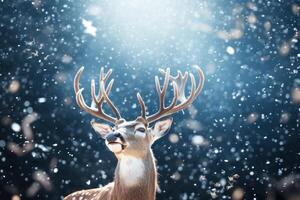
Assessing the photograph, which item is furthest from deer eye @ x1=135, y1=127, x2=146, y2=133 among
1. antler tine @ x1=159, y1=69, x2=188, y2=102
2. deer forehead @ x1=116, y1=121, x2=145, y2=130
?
antler tine @ x1=159, y1=69, x2=188, y2=102

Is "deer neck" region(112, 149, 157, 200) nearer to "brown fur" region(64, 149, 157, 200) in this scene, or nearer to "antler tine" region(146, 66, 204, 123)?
"brown fur" region(64, 149, 157, 200)

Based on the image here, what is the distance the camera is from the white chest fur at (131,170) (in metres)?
4.12

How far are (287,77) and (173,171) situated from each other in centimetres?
249

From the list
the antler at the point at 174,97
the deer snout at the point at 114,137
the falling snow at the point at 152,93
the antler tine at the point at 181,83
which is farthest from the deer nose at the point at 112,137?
the falling snow at the point at 152,93

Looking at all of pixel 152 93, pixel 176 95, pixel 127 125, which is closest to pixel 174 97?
pixel 176 95

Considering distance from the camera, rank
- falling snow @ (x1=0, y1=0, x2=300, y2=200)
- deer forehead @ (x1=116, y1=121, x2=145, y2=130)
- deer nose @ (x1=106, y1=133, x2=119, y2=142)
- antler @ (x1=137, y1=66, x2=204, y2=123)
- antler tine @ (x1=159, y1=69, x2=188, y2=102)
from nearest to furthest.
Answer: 1. deer nose @ (x1=106, y1=133, x2=119, y2=142)
2. deer forehead @ (x1=116, y1=121, x2=145, y2=130)
3. antler @ (x1=137, y1=66, x2=204, y2=123)
4. antler tine @ (x1=159, y1=69, x2=188, y2=102)
5. falling snow @ (x1=0, y1=0, x2=300, y2=200)

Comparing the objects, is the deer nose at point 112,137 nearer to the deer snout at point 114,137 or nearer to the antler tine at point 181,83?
the deer snout at point 114,137

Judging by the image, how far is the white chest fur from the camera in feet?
13.5

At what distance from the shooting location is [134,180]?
4.13 m

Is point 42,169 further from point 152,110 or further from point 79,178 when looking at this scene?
point 152,110

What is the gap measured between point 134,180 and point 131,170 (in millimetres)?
79

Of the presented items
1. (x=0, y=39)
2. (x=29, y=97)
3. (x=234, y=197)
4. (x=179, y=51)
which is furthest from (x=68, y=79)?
(x=234, y=197)

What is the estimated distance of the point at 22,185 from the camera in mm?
8922

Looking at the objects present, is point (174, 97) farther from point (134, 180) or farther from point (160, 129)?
point (134, 180)
